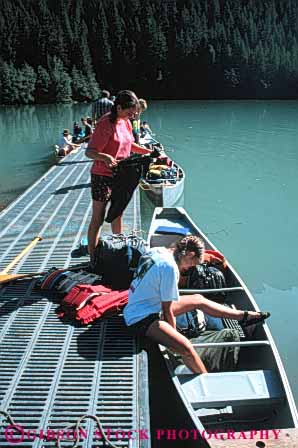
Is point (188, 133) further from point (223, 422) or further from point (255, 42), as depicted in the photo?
point (255, 42)

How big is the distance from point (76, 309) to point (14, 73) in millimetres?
57929

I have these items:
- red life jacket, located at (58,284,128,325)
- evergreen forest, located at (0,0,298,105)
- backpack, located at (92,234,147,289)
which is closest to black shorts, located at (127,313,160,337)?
red life jacket, located at (58,284,128,325)

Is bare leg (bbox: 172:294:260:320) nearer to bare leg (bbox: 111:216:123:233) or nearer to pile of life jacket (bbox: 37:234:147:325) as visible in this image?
pile of life jacket (bbox: 37:234:147:325)

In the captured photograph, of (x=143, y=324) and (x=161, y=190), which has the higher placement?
(x=143, y=324)

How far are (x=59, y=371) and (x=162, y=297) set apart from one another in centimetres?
112

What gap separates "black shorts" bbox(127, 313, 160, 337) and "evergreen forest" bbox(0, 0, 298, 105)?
188ft

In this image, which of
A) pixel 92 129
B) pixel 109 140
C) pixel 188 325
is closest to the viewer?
pixel 188 325

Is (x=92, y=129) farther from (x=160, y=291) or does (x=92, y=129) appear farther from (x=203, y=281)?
(x=160, y=291)

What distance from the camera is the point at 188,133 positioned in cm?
3158

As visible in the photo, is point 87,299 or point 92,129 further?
point 92,129

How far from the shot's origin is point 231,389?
436 cm

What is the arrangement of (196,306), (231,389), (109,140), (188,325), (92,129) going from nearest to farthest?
(231,389)
(196,306)
(188,325)
(109,140)
(92,129)

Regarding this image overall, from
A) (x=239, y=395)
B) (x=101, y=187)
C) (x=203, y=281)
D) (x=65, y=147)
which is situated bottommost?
(x=239, y=395)

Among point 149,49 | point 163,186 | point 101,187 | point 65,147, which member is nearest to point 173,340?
point 101,187
